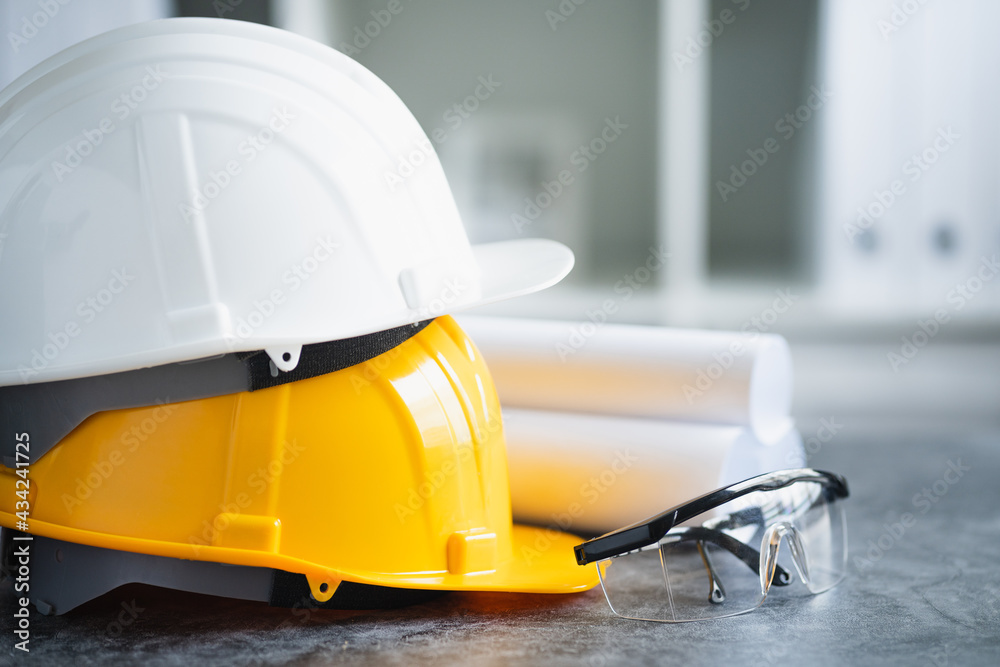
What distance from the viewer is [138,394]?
0.74 m

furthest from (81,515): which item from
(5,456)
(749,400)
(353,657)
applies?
(749,400)

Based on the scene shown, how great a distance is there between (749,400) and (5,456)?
31.0 inches

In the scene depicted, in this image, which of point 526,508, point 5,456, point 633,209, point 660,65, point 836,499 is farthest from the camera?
point 633,209

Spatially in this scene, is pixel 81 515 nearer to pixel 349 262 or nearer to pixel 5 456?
pixel 5 456

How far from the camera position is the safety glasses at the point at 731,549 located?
78 cm
